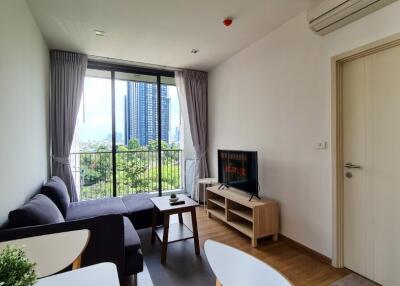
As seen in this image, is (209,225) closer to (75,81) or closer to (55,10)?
(75,81)

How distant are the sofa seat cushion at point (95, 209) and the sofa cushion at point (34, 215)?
1.85 feet

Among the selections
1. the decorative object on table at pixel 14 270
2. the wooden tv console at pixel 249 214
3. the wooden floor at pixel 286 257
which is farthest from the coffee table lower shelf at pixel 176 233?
the decorative object on table at pixel 14 270

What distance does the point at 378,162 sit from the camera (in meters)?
1.84

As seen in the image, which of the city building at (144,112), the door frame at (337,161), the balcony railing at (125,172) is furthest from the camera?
the city building at (144,112)

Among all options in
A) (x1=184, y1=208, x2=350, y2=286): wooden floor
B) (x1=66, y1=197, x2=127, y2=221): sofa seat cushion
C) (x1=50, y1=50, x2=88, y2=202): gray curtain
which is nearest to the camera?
(x1=184, y1=208, x2=350, y2=286): wooden floor

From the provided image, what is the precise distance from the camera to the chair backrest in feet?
3.09

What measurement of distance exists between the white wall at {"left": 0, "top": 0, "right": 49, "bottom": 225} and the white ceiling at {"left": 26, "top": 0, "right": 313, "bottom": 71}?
31 centimetres

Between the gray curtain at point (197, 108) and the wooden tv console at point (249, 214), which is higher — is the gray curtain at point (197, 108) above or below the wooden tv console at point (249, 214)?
above

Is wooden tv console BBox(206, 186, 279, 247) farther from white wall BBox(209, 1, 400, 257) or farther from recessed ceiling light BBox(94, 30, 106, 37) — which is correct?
recessed ceiling light BBox(94, 30, 106, 37)

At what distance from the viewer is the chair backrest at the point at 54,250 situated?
94cm

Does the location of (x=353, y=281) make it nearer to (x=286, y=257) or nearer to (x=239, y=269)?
(x=286, y=257)

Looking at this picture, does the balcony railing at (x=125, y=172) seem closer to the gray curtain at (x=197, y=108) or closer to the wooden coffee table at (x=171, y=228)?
the gray curtain at (x=197, y=108)

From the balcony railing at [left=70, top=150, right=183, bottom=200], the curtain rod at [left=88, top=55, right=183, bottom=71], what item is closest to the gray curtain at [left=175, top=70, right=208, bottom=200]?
the curtain rod at [left=88, top=55, right=183, bottom=71]

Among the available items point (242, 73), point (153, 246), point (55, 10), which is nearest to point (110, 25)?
point (55, 10)
